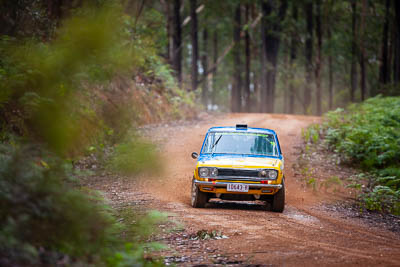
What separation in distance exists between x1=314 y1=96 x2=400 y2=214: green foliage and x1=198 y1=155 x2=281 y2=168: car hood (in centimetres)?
A: 329

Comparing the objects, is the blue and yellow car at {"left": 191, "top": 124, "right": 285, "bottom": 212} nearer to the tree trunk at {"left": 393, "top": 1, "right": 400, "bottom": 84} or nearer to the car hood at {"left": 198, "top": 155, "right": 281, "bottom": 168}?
the car hood at {"left": 198, "top": 155, "right": 281, "bottom": 168}

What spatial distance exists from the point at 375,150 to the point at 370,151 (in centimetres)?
22

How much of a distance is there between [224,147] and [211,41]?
57498 millimetres

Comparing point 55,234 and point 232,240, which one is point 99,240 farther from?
point 232,240

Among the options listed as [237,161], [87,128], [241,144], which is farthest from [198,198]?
[87,128]

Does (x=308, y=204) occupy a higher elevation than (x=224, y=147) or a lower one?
lower

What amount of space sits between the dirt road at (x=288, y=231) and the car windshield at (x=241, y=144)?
1164mm

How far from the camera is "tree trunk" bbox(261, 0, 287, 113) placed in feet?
145

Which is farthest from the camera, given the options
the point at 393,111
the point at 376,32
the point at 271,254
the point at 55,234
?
the point at 376,32

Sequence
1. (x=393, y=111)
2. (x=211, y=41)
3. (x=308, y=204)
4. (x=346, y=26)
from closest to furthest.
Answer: (x=308, y=204) → (x=393, y=111) → (x=346, y=26) → (x=211, y=41)

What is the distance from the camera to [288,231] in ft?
26.9

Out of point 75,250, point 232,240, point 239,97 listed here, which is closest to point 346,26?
point 239,97

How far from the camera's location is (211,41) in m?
67.4

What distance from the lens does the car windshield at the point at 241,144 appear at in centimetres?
1114
